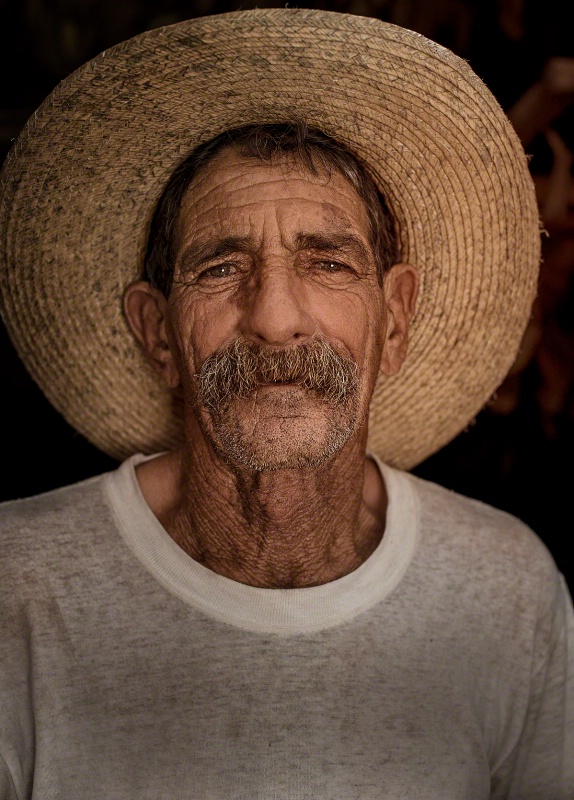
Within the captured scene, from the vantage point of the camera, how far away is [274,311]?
1.64m

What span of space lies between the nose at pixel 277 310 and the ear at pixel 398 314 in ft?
1.07

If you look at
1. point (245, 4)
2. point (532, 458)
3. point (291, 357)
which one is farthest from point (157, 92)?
point (532, 458)

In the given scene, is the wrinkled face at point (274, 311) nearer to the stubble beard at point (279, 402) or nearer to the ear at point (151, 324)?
the stubble beard at point (279, 402)

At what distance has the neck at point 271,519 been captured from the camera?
5.90 ft

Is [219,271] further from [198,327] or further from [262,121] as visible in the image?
[262,121]

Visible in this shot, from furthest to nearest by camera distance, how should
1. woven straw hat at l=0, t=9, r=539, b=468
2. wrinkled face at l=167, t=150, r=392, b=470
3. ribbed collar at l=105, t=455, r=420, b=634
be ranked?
ribbed collar at l=105, t=455, r=420, b=634 < wrinkled face at l=167, t=150, r=392, b=470 < woven straw hat at l=0, t=9, r=539, b=468

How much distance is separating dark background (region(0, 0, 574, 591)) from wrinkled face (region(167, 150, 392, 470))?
1.11 m

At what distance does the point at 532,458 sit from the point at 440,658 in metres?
1.18

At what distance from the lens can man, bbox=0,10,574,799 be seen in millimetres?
1659

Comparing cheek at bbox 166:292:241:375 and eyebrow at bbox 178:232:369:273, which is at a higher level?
eyebrow at bbox 178:232:369:273

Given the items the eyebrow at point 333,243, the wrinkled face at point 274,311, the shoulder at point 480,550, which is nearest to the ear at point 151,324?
the wrinkled face at point 274,311

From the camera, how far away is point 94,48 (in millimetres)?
3014

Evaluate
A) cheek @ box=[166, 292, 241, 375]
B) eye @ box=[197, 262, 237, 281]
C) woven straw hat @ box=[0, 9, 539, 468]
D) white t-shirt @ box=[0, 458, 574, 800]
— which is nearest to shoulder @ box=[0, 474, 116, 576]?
white t-shirt @ box=[0, 458, 574, 800]

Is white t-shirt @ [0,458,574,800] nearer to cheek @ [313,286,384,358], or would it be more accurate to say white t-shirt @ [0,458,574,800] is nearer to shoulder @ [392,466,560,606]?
shoulder @ [392,466,560,606]
